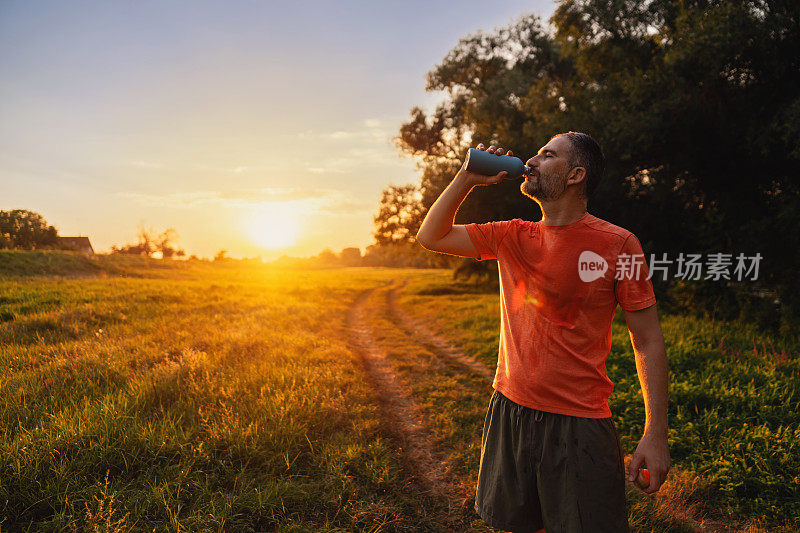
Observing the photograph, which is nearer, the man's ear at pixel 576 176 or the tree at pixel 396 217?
the man's ear at pixel 576 176

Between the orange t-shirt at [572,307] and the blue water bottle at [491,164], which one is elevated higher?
the blue water bottle at [491,164]

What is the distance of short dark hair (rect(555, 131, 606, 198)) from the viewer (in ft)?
7.37

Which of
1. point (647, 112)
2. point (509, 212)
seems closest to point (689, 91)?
point (647, 112)

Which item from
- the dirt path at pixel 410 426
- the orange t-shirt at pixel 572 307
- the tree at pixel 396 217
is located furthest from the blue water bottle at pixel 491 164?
the tree at pixel 396 217

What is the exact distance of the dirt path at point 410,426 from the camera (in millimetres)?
4473

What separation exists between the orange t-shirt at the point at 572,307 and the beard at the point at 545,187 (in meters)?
0.19

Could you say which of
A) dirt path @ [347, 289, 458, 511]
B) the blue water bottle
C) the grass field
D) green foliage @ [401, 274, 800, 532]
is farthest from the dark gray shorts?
green foliage @ [401, 274, 800, 532]

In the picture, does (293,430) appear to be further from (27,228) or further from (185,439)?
(27,228)

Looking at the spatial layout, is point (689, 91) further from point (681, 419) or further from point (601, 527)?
point (601, 527)

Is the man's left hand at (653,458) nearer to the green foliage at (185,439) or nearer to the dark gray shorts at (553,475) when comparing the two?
the dark gray shorts at (553,475)

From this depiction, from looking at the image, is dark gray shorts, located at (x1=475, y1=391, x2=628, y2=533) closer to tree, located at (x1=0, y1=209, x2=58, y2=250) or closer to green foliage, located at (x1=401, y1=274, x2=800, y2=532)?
green foliage, located at (x1=401, y1=274, x2=800, y2=532)

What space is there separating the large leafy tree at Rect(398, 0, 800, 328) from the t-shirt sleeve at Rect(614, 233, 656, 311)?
1010cm

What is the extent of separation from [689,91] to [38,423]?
14853 millimetres

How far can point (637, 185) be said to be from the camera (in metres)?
15.2
